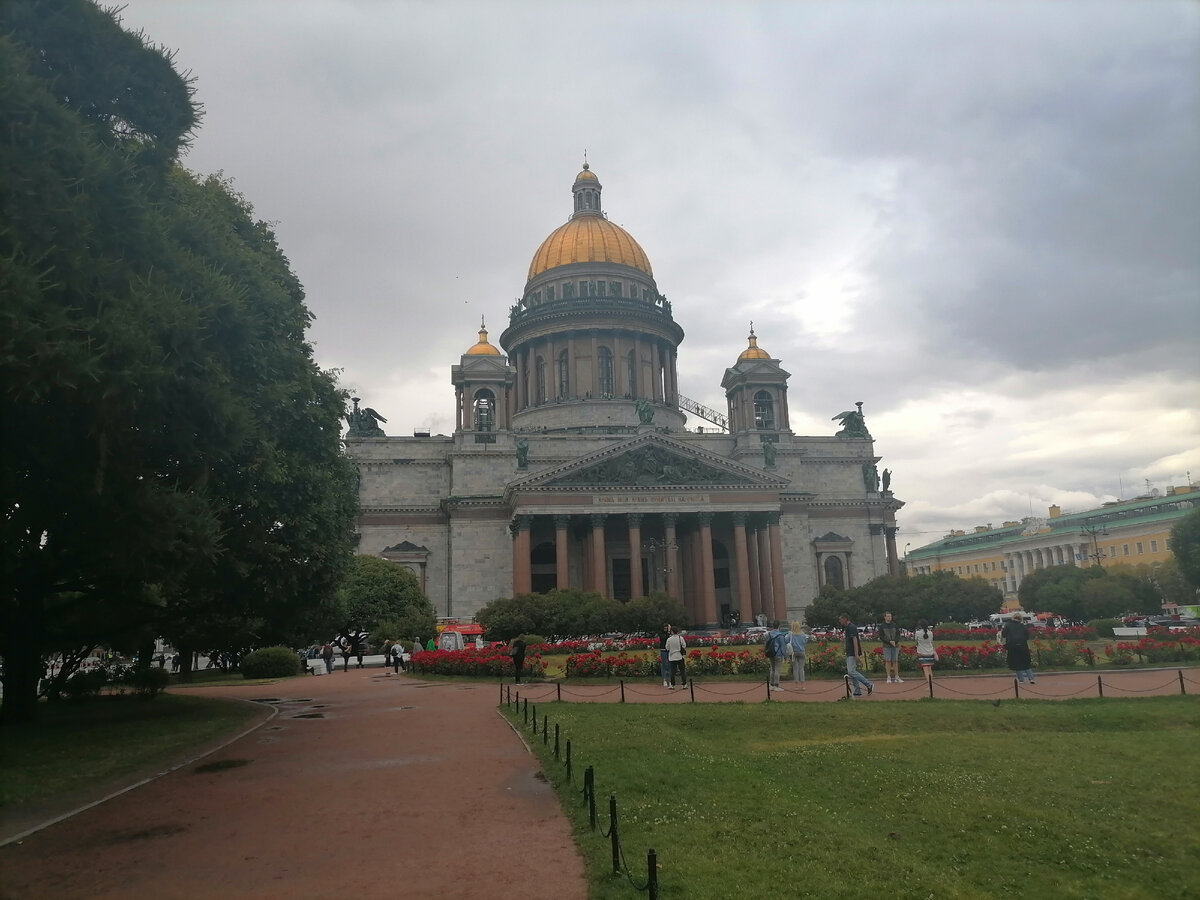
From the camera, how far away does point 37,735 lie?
57.8 feet

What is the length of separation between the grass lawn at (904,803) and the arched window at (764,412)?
52472 mm

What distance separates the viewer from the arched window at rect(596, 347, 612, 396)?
7294 cm

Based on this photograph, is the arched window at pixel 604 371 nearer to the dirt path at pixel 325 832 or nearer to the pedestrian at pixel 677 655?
the pedestrian at pixel 677 655

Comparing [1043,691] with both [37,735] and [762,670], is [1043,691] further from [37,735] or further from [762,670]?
[37,735]

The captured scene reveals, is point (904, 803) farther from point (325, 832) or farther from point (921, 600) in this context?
point (921, 600)

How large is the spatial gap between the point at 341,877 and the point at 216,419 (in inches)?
341

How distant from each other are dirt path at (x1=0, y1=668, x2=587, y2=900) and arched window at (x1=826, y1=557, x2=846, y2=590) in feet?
172

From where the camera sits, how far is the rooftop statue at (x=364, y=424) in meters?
65.9

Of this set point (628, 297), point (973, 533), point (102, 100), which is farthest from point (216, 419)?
point (973, 533)

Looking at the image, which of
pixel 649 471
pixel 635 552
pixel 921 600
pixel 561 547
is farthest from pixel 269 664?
pixel 921 600

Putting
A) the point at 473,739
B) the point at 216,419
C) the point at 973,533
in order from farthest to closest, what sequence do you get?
1. the point at 973,533
2. the point at 473,739
3. the point at 216,419

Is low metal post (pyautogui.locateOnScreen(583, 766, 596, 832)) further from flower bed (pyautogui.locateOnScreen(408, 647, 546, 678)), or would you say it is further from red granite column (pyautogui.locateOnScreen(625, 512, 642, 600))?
red granite column (pyautogui.locateOnScreen(625, 512, 642, 600))

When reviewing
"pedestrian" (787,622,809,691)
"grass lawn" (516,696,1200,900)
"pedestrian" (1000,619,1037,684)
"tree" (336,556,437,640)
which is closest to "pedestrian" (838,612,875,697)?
"pedestrian" (787,622,809,691)

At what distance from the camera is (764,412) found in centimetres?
7038
